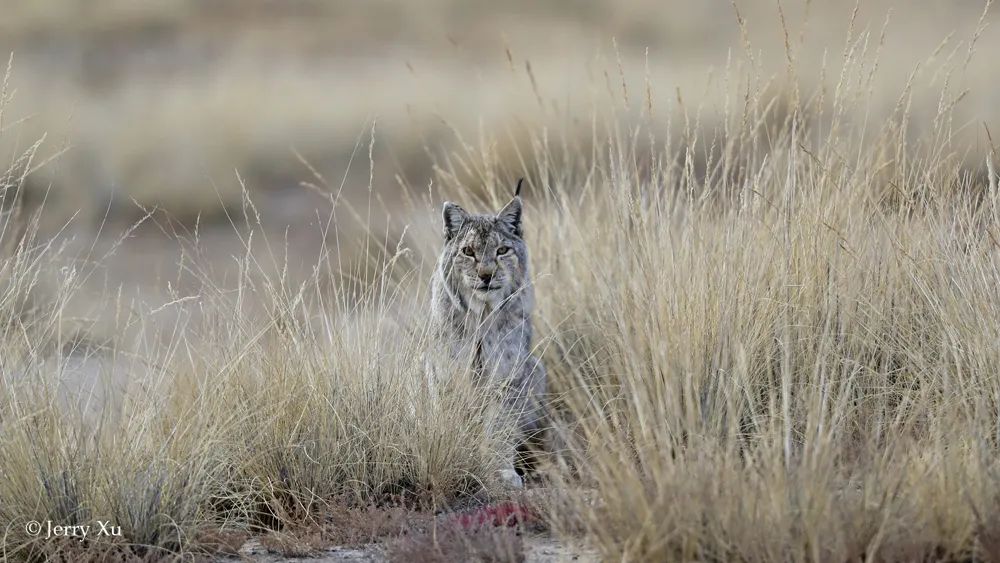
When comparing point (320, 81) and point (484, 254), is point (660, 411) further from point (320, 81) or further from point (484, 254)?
point (320, 81)

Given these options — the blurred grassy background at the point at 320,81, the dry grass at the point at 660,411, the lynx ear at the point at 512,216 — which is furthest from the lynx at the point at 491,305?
the blurred grassy background at the point at 320,81

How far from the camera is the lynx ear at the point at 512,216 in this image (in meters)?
6.05

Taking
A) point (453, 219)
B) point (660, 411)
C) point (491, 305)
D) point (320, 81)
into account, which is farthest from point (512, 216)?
point (320, 81)

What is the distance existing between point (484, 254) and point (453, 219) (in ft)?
1.02

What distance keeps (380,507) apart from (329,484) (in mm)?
239

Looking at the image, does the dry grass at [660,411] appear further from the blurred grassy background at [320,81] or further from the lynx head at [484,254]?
the blurred grassy background at [320,81]

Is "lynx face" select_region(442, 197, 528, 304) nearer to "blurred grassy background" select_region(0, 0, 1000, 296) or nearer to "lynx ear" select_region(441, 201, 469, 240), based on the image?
"lynx ear" select_region(441, 201, 469, 240)

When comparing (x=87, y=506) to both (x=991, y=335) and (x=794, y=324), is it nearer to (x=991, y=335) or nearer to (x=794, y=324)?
(x=794, y=324)

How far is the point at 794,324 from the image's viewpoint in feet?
17.1

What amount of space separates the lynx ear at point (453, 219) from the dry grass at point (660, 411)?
495mm

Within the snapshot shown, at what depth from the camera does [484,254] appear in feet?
Result: 19.4

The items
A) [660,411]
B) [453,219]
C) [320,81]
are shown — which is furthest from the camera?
[320,81]

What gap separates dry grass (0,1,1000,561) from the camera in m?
3.57

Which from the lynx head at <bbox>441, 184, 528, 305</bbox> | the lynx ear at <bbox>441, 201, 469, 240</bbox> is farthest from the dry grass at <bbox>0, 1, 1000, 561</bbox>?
the lynx ear at <bbox>441, 201, 469, 240</bbox>
